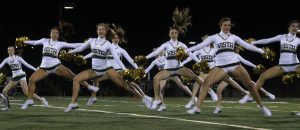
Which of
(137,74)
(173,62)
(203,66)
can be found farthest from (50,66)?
(203,66)

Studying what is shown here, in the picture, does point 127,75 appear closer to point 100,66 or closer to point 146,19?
point 100,66

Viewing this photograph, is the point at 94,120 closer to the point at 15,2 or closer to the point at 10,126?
the point at 10,126

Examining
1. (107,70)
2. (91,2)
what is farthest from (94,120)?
(91,2)

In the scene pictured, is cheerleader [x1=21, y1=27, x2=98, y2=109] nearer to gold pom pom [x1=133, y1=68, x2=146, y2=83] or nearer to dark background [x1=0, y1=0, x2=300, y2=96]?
gold pom pom [x1=133, y1=68, x2=146, y2=83]

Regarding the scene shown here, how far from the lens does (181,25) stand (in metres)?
13.6

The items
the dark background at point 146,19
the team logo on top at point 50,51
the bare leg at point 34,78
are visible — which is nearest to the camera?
the bare leg at point 34,78

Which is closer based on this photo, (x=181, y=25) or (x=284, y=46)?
(x=284, y=46)

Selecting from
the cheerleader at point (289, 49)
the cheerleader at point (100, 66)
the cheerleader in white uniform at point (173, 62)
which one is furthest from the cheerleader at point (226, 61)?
the cheerleader at point (100, 66)

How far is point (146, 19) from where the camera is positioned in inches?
1494

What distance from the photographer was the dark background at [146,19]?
1325 inches

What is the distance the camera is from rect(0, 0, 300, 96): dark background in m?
33.7

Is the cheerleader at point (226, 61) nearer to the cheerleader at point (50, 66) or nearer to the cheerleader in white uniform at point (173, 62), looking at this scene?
the cheerleader in white uniform at point (173, 62)

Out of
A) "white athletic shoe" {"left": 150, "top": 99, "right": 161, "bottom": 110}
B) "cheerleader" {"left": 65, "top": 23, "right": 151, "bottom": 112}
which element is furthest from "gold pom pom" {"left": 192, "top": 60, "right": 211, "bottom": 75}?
"white athletic shoe" {"left": 150, "top": 99, "right": 161, "bottom": 110}

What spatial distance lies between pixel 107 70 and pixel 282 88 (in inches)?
836
